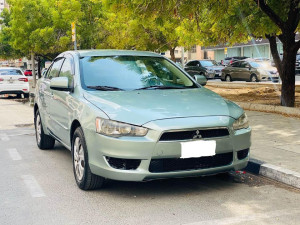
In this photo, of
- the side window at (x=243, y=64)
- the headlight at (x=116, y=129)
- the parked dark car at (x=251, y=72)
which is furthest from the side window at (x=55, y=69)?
the side window at (x=243, y=64)

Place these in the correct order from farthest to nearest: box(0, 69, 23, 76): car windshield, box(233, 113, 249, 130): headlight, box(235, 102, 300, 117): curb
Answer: box(0, 69, 23, 76): car windshield < box(235, 102, 300, 117): curb < box(233, 113, 249, 130): headlight

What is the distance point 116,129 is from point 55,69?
304 cm

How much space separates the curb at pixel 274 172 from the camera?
5.39m

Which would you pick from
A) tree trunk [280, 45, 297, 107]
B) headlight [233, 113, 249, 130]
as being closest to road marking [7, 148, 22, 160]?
headlight [233, 113, 249, 130]

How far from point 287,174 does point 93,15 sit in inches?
978

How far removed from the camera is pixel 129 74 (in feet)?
19.9

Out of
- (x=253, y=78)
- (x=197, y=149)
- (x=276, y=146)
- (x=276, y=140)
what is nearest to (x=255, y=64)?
(x=253, y=78)

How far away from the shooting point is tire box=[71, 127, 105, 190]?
5137 millimetres

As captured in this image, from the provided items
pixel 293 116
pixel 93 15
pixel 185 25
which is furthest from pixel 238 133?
pixel 93 15

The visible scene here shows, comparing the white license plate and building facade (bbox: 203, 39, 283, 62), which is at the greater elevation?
building facade (bbox: 203, 39, 283, 62)

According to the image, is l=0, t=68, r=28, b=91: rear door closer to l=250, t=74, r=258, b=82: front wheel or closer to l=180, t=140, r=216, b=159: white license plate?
l=250, t=74, r=258, b=82: front wheel

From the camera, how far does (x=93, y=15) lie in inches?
1135

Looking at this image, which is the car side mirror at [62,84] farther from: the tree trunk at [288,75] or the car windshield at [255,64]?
the car windshield at [255,64]

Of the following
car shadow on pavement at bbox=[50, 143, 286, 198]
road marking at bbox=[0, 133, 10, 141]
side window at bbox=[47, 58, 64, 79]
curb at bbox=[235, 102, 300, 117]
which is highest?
side window at bbox=[47, 58, 64, 79]
